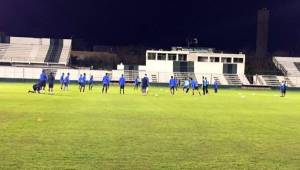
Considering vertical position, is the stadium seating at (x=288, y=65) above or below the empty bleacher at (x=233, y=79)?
above

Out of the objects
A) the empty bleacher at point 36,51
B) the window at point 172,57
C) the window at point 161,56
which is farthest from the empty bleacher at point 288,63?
the empty bleacher at point 36,51

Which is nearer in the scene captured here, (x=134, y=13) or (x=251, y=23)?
(x=134, y=13)

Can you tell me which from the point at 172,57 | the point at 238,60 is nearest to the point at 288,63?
the point at 238,60

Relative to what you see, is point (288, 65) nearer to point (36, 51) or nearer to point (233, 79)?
point (233, 79)

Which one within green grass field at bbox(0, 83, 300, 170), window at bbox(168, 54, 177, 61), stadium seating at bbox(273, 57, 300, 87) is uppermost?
window at bbox(168, 54, 177, 61)

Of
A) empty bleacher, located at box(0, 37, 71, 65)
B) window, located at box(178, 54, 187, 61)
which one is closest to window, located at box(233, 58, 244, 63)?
window, located at box(178, 54, 187, 61)

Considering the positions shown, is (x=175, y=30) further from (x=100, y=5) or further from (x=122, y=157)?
(x=122, y=157)

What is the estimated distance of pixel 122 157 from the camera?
959 centimetres

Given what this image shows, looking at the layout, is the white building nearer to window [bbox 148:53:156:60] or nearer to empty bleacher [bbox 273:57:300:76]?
window [bbox 148:53:156:60]

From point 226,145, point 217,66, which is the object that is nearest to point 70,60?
point 217,66

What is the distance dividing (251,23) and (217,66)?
8796 mm

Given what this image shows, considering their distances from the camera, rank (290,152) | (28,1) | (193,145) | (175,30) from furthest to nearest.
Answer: (175,30) < (28,1) < (193,145) < (290,152)

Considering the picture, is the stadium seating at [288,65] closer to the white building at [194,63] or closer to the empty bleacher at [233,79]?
the white building at [194,63]

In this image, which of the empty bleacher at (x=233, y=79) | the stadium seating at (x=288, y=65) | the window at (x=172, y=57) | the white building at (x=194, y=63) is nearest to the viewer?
the empty bleacher at (x=233, y=79)
